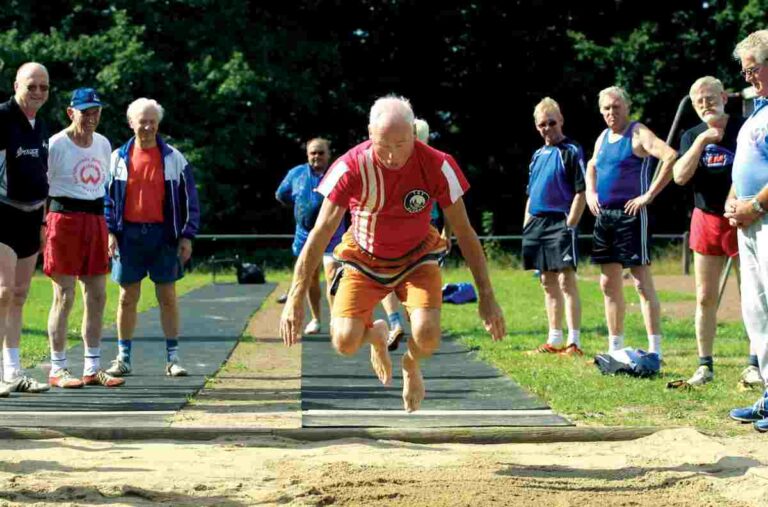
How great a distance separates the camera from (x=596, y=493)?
208 inches

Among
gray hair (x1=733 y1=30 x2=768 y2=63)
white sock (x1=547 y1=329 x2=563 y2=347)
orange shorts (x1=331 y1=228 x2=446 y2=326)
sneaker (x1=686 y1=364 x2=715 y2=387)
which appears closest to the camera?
orange shorts (x1=331 y1=228 x2=446 y2=326)

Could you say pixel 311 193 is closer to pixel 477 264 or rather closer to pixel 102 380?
pixel 102 380

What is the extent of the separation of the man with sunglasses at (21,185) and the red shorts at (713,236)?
14.9 ft

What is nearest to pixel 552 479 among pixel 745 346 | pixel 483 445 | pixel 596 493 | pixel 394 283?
pixel 596 493

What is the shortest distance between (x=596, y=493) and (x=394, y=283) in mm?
1822

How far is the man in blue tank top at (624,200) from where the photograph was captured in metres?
9.27

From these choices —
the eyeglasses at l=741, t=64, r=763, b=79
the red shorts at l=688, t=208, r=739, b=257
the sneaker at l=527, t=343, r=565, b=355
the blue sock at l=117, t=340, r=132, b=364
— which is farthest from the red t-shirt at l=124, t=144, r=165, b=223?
the eyeglasses at l=741, t=64, r=763, b=79

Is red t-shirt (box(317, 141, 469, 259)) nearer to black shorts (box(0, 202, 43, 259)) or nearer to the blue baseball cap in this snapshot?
black shorts (box(0, 202, 43, 259))

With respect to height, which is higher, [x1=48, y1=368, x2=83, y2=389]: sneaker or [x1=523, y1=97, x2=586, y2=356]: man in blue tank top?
[x1=523, y1=97, x2=586, y2=356]: man in blue tank top

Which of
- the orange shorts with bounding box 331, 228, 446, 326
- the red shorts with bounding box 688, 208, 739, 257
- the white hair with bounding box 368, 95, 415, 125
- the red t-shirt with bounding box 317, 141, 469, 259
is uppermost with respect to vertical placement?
the white hair with bounding box 368, 95, 415, 125

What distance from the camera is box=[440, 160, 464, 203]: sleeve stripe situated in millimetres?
6023

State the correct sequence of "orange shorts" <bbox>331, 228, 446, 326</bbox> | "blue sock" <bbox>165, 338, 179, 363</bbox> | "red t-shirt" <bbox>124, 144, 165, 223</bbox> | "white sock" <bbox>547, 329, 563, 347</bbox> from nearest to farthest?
"orange shorts" <bbox>331, 228, 446, 326</bbox> → "red t-shirt" <bbox>124, 144, 165, 223</bbox> → "blue sock" <bbox>165, 338, 179, 363</bbox> → "white sock" <bbox>547, 329, 563, 347</bbox>

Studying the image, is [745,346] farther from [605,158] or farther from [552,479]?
[552,479]

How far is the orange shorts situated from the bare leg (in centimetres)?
7
